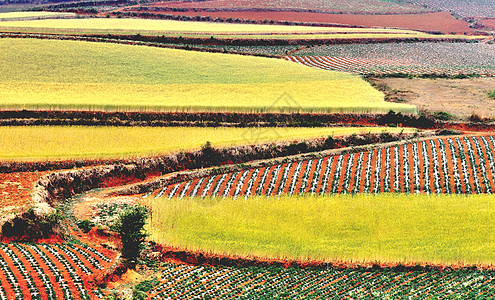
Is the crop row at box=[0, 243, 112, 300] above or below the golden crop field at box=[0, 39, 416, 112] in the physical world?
below

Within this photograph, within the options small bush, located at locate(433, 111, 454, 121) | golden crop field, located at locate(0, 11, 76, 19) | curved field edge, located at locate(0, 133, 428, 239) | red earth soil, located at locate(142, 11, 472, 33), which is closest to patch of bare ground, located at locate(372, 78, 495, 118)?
small bush, located at locate(433, 111, 454, 121)

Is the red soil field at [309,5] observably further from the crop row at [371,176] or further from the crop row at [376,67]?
the crop row at [371,176]

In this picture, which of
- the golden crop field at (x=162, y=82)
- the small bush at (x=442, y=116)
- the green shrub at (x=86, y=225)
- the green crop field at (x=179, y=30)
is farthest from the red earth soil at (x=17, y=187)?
the green crop field at (x=179, y=30)

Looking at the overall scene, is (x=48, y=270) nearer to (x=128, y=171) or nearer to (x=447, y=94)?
(x=128, y=171)

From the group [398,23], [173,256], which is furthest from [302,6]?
[173,256]

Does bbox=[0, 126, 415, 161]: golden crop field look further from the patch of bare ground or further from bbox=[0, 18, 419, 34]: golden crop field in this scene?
bbox=[0, 18, 419, 34]: golden crop field

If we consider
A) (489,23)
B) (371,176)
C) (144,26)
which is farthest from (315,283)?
(489,23)
